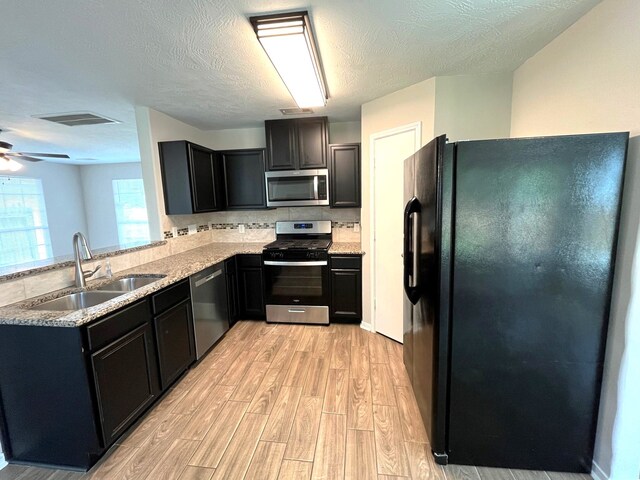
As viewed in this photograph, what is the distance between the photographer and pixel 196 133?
3656 mm

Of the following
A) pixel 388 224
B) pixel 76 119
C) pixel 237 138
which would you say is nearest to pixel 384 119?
pixel 388 224

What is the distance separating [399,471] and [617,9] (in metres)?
2.56

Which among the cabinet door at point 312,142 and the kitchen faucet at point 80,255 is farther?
the cabinet door at point 312,142

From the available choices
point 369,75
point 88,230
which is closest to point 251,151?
point 369,75

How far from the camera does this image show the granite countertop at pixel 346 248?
3.11 metres

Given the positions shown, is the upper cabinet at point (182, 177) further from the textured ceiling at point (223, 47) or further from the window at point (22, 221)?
the window at point (22, 221)

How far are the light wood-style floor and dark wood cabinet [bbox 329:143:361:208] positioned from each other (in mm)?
1665

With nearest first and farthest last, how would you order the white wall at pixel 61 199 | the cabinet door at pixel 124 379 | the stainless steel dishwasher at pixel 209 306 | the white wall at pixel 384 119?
the cabinet door at pixel 124 379 → the white wall at pixel 384 119 → the stainless steel dishwasher at pixel 209 306 → the white wall at pixel 61 199

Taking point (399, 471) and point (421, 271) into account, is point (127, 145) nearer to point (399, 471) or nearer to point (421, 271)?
point (421, 271)

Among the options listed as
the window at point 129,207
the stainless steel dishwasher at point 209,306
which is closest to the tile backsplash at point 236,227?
the stainless steel dishwasher at point 209,306

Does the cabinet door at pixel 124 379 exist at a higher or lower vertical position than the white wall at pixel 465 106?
lower

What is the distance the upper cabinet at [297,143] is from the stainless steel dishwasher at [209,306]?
1416 millimetres

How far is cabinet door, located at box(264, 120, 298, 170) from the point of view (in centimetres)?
330

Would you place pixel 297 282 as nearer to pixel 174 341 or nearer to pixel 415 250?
pixel 174 341
